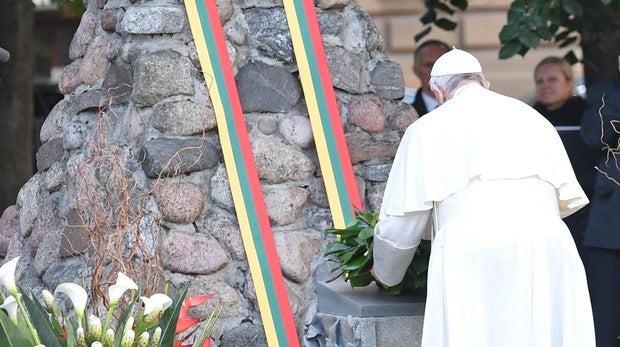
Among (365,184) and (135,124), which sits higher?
(135,124)

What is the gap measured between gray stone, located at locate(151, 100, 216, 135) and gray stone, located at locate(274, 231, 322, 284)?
0.59 meters

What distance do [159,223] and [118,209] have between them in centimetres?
42

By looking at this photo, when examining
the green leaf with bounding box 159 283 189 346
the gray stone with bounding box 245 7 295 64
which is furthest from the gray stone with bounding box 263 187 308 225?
the green leaf with bounding box 159 283 189 346

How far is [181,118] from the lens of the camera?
6.68 metres

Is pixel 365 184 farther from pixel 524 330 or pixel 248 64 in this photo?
pixel 524 330

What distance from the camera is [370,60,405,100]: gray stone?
7.14 metres

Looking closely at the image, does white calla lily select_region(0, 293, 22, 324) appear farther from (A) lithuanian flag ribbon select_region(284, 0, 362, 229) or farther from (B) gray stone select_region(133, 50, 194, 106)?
(A) lithuanian flag ribbon select_region(284, 0, 362, 229)

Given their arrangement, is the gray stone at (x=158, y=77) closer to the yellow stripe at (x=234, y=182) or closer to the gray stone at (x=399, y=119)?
the yellow stripe at (x=234, y=182)

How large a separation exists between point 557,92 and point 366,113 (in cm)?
184

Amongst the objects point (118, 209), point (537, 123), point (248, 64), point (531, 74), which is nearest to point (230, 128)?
point (248, 64)

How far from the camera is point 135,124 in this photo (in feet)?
22.1

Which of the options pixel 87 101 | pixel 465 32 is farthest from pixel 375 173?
pixel 465 32

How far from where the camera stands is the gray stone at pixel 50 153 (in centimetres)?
725

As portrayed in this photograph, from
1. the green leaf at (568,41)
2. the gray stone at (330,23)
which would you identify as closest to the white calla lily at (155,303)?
the gray stone at (330,23)
